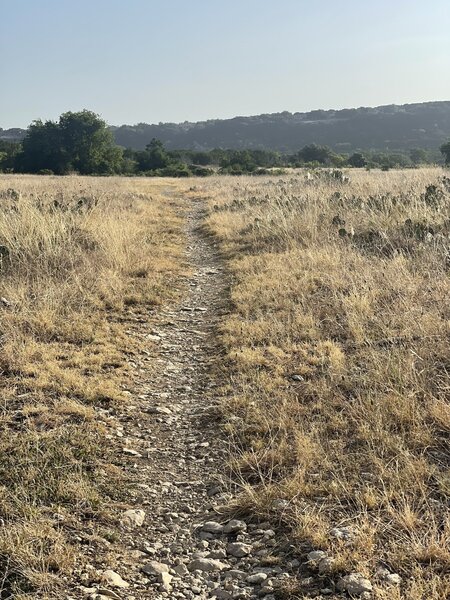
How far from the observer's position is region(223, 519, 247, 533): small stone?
9.00ft

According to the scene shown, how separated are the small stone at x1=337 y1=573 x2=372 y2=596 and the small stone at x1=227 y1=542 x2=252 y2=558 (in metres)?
0.53

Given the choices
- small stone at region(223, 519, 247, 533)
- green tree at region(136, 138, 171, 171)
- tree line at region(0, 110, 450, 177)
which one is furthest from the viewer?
green tree at region(136, 138, 171, 171)

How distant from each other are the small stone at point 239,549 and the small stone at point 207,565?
9 centimetres

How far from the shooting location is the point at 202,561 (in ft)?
8.25

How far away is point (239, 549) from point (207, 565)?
0.63 ft

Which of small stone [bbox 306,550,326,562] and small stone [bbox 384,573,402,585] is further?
small stone [bbox 306,550,326,562]

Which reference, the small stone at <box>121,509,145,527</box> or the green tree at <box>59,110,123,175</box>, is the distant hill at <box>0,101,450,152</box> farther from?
the small stone at <box>121,509,145,527</box>

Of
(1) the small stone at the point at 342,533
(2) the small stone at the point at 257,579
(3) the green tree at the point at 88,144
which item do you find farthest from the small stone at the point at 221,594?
(3) the green tree at the point at 88,144

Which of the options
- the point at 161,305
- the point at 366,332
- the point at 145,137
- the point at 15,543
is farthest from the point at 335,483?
the point at 145,137

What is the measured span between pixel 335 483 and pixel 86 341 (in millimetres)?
3258

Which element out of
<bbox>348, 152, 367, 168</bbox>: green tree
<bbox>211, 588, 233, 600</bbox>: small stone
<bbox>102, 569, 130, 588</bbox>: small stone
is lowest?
<bbox>211, 588, 233, 600</bbox>: small stone

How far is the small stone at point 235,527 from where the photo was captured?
2.74 m

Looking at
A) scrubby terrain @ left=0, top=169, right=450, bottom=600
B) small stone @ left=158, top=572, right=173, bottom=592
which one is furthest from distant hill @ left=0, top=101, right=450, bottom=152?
small stone @ left=158, top=572, right=173, bottom=592

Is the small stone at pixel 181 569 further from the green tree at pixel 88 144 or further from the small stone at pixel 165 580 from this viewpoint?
the green tree at pixel 88 144
